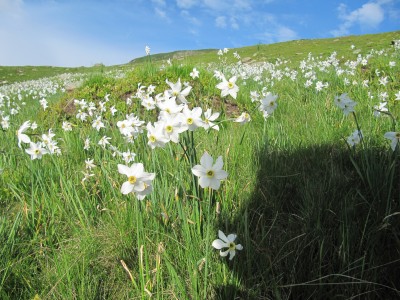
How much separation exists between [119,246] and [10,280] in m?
0.67

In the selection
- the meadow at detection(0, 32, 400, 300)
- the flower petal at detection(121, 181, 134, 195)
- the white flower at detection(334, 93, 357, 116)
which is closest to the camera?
the flower petal at detection(121, 181, 134, 195)

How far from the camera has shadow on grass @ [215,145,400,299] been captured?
5.54ft

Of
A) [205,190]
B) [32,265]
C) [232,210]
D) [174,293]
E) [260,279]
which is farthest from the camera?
[232,210]

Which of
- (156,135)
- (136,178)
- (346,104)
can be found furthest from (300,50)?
(136,178)

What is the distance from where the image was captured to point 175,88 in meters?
2.32

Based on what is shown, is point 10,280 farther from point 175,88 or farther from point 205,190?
point 175,88

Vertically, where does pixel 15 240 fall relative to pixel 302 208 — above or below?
below

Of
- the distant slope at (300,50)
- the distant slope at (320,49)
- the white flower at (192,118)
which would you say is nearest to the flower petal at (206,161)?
the white flower at (192,118)

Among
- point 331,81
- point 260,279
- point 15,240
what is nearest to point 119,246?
point 15,240

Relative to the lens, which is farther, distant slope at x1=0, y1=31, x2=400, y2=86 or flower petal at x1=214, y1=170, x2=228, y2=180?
distant slope at x1=0, y1=31, x2=400, y2=86

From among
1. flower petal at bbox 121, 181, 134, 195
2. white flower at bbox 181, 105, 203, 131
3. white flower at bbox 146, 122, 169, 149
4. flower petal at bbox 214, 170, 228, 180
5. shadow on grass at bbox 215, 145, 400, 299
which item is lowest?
shadow on grass at bbox 215, 145, 400, 299

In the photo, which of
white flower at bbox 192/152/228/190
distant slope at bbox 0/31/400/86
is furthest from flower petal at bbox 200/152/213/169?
distant slope at bbox 0/31/400/86

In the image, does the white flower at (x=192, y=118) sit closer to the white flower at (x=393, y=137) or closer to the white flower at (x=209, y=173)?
the white flower at (x=209, y=173)

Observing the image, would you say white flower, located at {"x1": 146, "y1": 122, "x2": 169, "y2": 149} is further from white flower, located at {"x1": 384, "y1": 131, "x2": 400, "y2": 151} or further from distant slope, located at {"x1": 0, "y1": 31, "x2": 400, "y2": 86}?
distant slope, located at {"x1": 0, "y1": 31, "x2": 400, "y2": 86}
